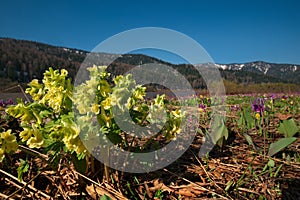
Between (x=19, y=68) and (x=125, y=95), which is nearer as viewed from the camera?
(x=125, y=95)

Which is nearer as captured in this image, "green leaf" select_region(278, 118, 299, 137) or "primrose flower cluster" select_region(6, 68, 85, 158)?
"primrose flower cluster" select_region(6, 68, 85, 158)

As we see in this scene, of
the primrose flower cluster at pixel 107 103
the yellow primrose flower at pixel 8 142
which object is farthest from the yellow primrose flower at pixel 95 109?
the yellow primrose flower at pixel 8 142

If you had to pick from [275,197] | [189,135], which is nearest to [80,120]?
[275,197]

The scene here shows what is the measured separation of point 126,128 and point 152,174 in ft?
1.59

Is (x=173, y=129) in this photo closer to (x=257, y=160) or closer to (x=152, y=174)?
(x=152, y=174)

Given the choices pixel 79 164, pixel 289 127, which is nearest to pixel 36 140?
pixel 79 164

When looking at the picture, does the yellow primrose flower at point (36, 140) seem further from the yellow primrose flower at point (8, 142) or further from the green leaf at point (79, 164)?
the green leaf at point (79, 164)

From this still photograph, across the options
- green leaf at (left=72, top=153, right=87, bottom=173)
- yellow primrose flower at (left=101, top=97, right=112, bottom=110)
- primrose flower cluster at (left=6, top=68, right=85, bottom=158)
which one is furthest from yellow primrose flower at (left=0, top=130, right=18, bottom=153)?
yellow primrose flower at (left=101, top=97, right=112, bottom=110)

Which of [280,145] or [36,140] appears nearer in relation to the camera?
[36,140]

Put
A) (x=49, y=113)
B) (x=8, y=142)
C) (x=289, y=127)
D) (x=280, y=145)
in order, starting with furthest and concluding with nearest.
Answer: (x=289, y=127) → (x=280, y=145) → (x=49, y=113) → (x=8, y=142)

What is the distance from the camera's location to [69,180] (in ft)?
4.71

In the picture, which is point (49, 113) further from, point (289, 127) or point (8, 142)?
point (289, 127)

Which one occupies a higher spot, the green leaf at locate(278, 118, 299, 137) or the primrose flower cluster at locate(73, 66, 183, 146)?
the primrose flower cluster at locate(73, 66, 183, 146)

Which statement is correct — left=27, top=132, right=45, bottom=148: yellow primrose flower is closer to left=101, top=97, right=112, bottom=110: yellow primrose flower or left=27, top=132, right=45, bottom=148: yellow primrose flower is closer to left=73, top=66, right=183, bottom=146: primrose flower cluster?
left=73, top=66, right=183, bottom=146: primrose flower cluster
